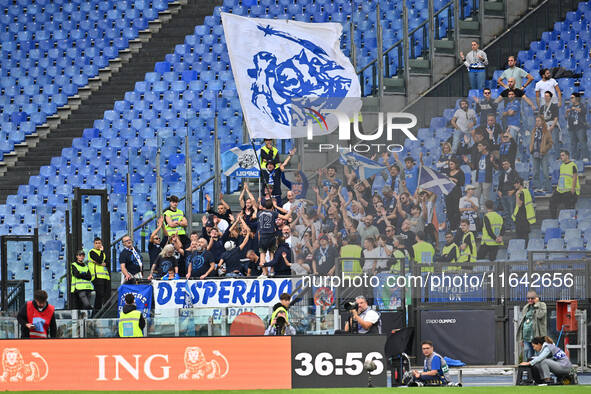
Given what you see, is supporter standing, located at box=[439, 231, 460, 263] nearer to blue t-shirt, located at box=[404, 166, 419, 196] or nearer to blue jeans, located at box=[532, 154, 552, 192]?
blue t-shirt, located at box=[404, 166, 419, 196]

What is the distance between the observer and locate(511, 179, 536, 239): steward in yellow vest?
15133 mm

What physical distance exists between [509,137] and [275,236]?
14.4ft

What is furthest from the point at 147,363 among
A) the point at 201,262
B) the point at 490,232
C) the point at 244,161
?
the point at 244,161

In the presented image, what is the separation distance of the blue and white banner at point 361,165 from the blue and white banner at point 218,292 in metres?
2.98

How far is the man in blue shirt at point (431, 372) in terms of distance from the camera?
1494cm

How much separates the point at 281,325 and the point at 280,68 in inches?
242

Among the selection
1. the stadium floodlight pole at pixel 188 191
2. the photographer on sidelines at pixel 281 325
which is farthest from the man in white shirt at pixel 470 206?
the stadium floodlight pole at pixel 188 191

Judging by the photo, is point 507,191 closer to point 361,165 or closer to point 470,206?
point 470,206

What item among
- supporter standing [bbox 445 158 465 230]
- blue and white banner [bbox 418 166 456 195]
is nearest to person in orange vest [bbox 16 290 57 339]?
blue and white banner [bbox 418 166 456 195]

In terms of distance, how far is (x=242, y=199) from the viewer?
63.2ft

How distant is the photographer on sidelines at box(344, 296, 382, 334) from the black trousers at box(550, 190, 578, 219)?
2884mm

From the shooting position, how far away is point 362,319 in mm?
14734

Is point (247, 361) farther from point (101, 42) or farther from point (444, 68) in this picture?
point (101, 42)

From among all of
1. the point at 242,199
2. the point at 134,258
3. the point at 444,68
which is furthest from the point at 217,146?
the point at 444,68
